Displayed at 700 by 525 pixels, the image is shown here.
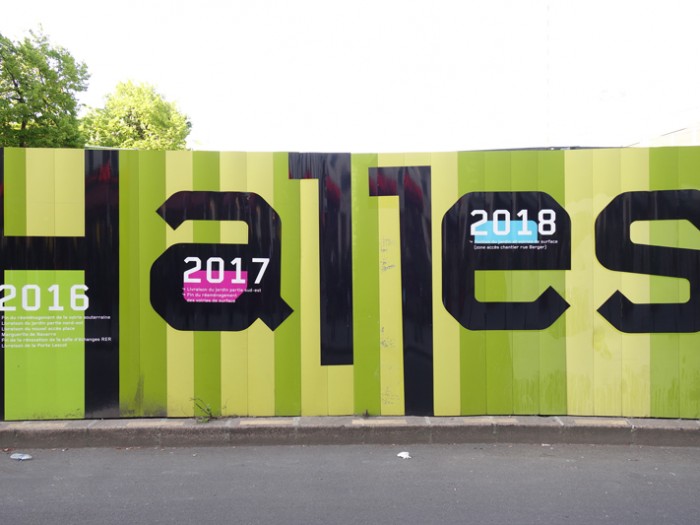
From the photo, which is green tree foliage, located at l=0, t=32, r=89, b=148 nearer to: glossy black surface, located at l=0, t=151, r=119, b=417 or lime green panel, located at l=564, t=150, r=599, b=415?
glossy black surface, located at l=0, t=151, r=119, b=417

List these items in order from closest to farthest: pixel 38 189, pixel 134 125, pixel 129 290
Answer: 1. pixel 38 189
2. pixel 129 290
3. pixel 134 125

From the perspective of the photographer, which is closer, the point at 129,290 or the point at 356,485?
the point at 356,485

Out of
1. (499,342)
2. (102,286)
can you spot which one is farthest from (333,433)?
(102,286)

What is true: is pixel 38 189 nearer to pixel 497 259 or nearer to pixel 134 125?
pixel 497 259

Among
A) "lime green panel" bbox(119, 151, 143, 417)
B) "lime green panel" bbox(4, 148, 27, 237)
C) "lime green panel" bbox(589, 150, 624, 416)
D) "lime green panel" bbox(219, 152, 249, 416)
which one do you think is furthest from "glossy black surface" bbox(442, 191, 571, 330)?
"lime green panel" bbox(4, 148, 27, 237)

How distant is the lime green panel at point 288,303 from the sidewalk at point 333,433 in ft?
0.88

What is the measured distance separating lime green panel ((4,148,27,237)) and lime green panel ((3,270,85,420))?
432 millimetres

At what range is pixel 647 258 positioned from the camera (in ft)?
17.0

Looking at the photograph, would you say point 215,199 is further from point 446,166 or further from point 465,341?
point 465,341

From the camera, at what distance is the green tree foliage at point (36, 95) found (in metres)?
23.7

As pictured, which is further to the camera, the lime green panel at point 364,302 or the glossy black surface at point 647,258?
the lime green panel at point 364,302

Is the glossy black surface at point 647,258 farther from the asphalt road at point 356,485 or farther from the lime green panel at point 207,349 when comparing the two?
the lime green panel at point 207,349

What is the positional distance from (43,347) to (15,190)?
1.35 metres

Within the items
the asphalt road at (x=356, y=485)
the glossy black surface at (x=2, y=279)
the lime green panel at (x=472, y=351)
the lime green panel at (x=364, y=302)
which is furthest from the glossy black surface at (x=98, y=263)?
the lime green panel at (x=472, y=351)
